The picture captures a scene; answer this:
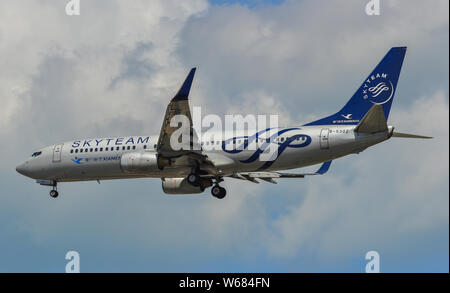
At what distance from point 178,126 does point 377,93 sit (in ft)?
38.3

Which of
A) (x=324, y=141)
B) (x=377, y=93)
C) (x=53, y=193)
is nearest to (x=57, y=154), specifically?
(x=53, y=193)

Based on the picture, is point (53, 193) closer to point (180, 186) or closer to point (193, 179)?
point (180, 186)

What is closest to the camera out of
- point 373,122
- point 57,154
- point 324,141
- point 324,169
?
point 373,122

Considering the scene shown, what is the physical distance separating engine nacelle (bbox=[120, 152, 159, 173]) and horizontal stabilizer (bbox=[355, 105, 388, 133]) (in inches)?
448

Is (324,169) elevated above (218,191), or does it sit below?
above

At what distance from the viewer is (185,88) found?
139 feet

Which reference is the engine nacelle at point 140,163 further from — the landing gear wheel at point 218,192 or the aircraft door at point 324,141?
the aircraft door at point 324,141

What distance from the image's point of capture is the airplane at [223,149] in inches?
1773

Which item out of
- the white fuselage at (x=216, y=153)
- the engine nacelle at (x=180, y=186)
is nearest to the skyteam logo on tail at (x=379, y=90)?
the white fuselage at (x=216, y=153)

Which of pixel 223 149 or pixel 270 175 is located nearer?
pixel 223 149

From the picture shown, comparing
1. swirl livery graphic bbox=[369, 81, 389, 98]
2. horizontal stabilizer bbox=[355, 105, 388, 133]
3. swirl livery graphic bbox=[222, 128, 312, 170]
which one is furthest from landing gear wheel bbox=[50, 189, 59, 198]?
swirl livery graphic bbox=[369, 81, 389, 98]

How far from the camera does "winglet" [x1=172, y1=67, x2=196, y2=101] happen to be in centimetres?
4178

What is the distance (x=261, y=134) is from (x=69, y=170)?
12622 mm
